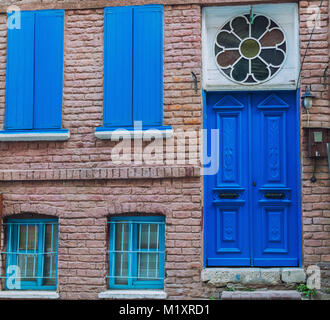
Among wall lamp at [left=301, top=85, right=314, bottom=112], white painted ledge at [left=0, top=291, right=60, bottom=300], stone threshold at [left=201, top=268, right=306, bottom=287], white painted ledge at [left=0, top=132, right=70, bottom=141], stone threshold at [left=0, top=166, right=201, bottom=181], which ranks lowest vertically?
white painted ledge at [left=0, top=291, right=60, bottom=300]

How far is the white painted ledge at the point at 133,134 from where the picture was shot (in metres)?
6.65

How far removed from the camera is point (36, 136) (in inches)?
268

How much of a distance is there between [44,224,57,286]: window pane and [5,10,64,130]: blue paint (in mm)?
1426

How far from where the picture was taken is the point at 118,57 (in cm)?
686

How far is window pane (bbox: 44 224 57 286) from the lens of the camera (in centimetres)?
684

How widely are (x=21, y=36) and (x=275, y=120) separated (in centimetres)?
375

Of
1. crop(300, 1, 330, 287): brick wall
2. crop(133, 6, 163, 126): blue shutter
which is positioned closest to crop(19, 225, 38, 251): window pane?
crop(133, 6, 163, 126): blue shutter

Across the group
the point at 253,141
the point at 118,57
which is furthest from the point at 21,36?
the point at 253,141

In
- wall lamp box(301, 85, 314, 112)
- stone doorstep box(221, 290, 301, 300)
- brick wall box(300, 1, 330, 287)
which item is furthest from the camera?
wall lamp box(301, 85, 314, 112)

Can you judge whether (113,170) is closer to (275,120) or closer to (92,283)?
(92,283)

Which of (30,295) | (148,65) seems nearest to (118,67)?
(148,65)

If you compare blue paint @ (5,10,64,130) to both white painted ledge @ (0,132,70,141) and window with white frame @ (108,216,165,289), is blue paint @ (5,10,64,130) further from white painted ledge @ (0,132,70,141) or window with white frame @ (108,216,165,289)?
window with white frame @ (108,216,165,289)

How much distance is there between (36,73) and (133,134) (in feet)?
5.36

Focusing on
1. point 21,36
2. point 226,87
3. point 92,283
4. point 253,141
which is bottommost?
point 92,283
